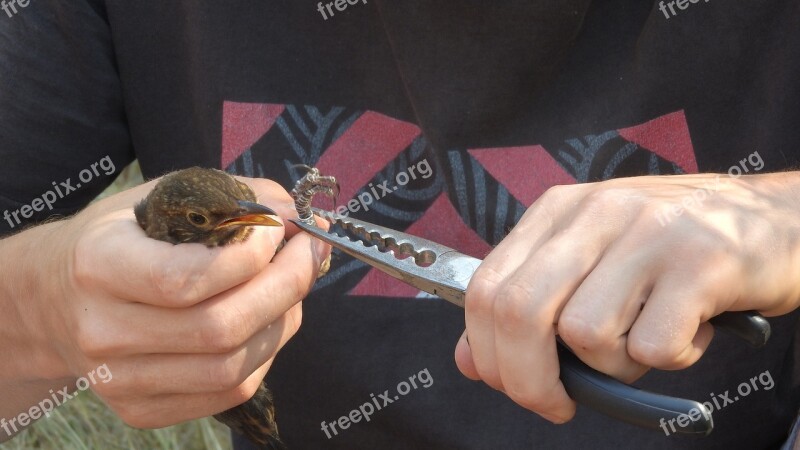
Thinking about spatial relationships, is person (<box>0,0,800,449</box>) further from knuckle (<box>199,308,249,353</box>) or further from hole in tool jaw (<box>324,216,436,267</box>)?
hole in tool jaw (<box>324,216,436,267</box>)

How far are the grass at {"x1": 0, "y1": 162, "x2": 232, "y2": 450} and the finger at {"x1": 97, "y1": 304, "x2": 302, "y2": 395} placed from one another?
2.08 metres

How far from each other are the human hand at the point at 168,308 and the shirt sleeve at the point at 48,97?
1.93ft

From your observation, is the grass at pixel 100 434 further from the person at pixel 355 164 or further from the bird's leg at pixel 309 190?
the bird's leg at pixel 309 190

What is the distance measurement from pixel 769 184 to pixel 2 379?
180 centimetres

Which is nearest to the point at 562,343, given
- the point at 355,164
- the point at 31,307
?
the point at 355,164

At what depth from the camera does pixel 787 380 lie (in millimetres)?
2293

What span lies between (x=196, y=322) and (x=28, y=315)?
1.77 feet

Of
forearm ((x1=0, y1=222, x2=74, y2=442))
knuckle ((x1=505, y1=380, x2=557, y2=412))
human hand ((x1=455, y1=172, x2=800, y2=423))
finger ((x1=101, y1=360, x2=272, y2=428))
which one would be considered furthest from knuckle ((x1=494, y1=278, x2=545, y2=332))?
forearm ((x1=0, y1=222, x2=74, y2=442))

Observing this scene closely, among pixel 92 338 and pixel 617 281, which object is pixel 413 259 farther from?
pixel 92 338

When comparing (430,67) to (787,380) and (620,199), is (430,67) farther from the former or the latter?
(787,380)

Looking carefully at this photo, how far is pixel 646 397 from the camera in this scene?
136 centimetres

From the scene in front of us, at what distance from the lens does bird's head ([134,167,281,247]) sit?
1.92 m

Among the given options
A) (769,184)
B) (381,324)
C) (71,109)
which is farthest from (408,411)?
(71,109)

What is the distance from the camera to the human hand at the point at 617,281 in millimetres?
1345
